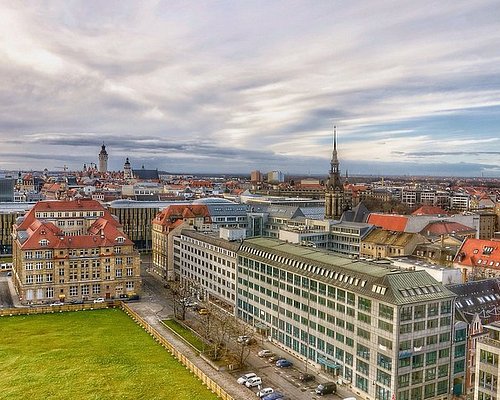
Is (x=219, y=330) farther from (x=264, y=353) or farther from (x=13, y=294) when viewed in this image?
(x=13, y=294)

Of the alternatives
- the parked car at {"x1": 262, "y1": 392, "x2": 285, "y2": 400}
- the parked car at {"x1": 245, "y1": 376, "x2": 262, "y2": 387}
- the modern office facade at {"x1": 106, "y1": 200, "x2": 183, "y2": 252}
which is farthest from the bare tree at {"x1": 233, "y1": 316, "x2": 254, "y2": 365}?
the modern office facade at {"x1": 106, "y1": 200, "x2": 183, "y2": 252}

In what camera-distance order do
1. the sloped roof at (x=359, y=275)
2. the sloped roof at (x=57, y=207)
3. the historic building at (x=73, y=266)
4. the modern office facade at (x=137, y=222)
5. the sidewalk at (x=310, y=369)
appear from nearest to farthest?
the sloped roof at (x=359, y=275), the sidewalk at (x=310, y=369), the historic building at (x=73, y=266), the sloped roof at (x=57, y=207), the modern office facade at (x=137, y=222)

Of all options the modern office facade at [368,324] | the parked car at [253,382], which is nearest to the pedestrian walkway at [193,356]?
the parked car at [253,382]

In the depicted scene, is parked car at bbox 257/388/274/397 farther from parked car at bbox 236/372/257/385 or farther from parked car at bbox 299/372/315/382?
parked car at bbox 299/372/315/382

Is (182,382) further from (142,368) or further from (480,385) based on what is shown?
(480,385)

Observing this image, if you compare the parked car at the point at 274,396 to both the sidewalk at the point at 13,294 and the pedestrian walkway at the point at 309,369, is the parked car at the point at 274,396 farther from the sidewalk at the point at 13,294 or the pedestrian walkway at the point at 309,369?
the sidewalk at the point at 13,294

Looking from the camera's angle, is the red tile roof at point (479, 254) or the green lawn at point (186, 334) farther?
the red tile roof at point (479, 254)
